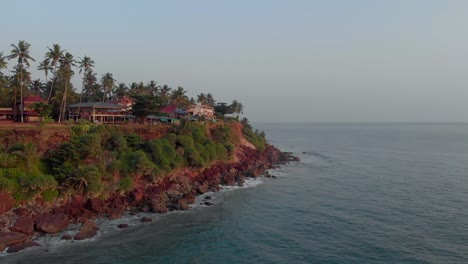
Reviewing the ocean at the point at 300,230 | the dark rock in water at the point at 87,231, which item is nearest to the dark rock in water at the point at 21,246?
the ocean at the point at 300,230

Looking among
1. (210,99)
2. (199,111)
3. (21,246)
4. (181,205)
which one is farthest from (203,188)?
(210,99)

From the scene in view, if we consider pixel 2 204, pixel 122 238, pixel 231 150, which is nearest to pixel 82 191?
pixel 2 204

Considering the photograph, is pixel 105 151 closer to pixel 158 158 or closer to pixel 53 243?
pixel 158 158

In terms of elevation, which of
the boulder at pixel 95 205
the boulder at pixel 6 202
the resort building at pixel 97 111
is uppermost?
the resort building at pixel 97 111

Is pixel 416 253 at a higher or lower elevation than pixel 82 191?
lower

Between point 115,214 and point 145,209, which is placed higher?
point 115,214

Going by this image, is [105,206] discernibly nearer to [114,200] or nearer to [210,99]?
[114,200]

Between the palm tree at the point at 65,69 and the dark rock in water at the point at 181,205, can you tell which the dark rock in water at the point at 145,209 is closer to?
the dark rock in water at the point at 181,205

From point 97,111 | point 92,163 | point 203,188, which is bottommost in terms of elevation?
point 203,188
